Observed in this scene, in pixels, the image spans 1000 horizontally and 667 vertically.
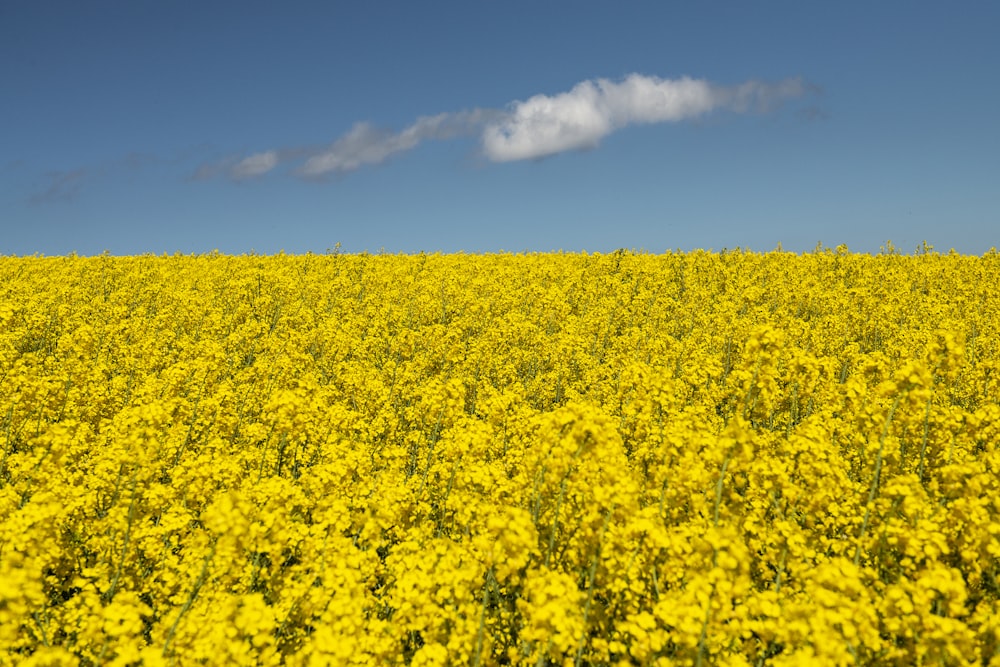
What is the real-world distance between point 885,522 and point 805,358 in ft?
13.4

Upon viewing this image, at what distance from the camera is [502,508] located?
24.7 feet

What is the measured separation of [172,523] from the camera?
7094 millimetres

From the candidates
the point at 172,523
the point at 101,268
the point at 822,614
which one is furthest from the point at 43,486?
the point at 101,268

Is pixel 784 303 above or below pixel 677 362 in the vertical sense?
above

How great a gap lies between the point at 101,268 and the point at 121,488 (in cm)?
3093

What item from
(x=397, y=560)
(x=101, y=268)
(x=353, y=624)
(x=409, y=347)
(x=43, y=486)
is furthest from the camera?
(x=101, y=268)

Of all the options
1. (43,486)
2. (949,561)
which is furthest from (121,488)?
(949,561)

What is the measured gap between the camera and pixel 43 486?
7609 mm

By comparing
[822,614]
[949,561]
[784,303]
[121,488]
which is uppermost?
[784,303]

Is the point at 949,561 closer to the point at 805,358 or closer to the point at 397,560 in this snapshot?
the point at 805,358

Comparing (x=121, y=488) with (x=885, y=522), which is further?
(x=121, y=488)

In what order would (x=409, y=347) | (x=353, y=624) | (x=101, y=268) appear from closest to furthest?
1. (x=353, y=624)
2. (x=409, y=347)
3. (x=101, y=268)

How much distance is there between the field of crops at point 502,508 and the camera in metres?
4.84

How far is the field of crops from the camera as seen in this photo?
4.84 meters
